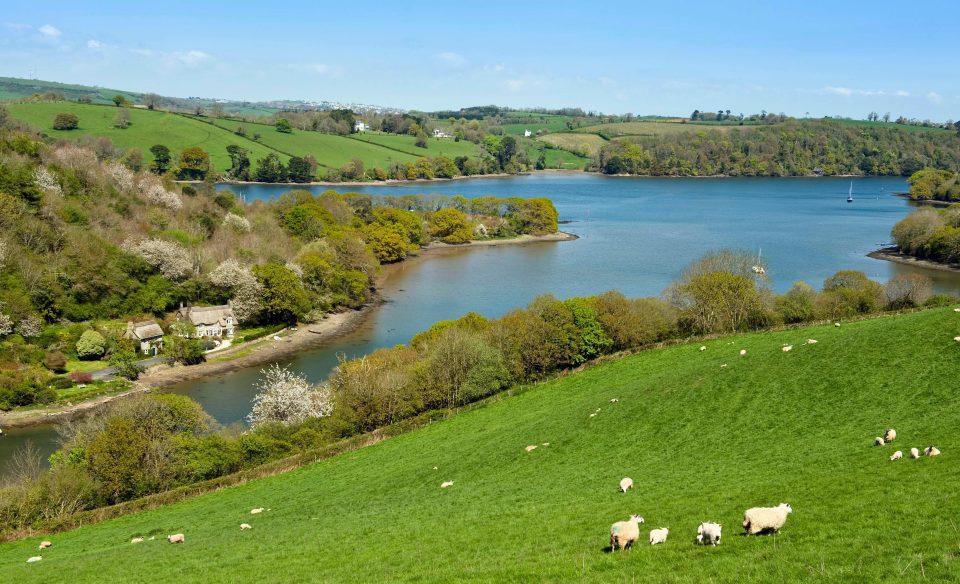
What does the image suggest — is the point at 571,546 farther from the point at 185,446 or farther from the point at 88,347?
the point at 88,347

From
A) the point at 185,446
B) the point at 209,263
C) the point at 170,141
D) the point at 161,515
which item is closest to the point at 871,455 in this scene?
the point at 161,515

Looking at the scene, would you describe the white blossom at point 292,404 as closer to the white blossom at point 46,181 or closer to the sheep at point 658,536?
the sheep at point 658,536

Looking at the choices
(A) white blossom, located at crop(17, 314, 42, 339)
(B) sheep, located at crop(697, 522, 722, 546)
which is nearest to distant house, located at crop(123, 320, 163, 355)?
(A) white blossom, located at crop(17, 314, 42, 339)

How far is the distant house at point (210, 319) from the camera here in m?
59.9

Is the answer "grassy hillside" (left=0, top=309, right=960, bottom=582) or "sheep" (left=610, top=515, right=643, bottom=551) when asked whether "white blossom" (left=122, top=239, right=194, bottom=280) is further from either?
"sheep" (left=610, top=515, right=643, bottom=551)

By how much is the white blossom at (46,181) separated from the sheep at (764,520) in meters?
73.3

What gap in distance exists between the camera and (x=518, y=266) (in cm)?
9456

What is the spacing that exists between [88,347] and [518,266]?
55103 mm

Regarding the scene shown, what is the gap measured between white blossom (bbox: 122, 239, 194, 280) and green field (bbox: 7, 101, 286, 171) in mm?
99291

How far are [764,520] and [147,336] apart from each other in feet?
174

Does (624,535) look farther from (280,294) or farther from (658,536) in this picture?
(280,294)

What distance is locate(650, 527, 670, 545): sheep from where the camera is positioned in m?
13.2

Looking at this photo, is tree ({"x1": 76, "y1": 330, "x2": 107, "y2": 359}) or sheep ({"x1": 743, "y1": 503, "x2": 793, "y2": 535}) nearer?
sheep ({"x1": 743, "y1": 503, "x2": 793, "y2": 535})

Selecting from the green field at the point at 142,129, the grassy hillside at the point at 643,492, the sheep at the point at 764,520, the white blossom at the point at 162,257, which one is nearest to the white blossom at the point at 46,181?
the white blossom at the point at 162,257
